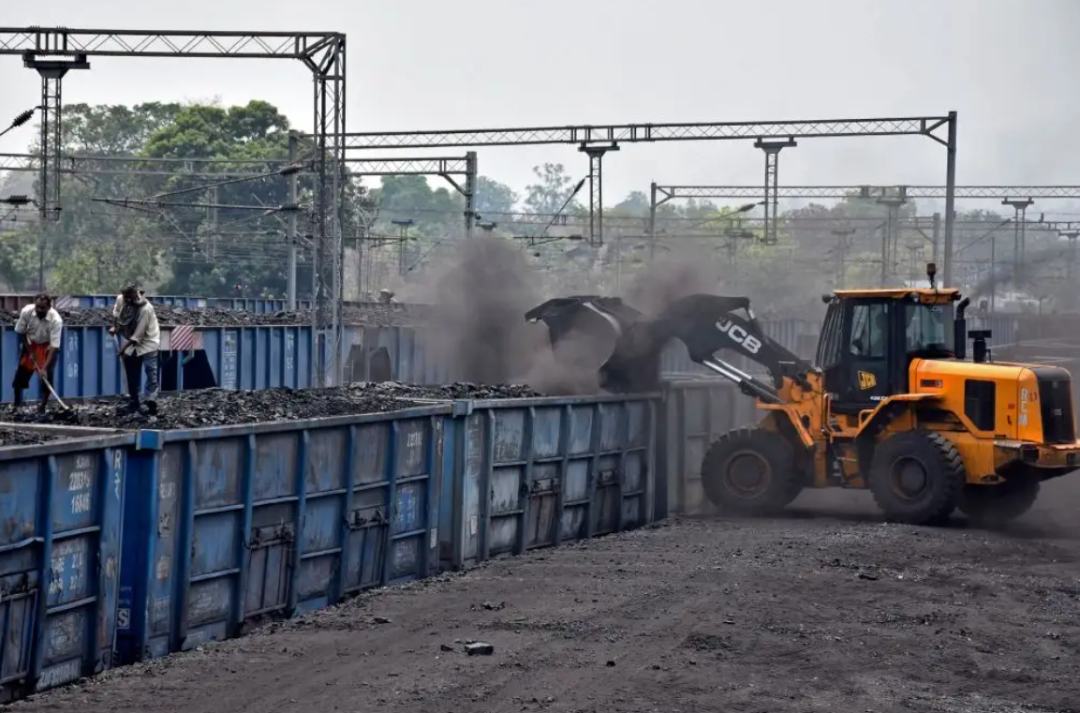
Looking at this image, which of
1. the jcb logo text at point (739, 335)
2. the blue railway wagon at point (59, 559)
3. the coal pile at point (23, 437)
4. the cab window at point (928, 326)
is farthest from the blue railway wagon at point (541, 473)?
the blue railway wagon at point (59, 559)

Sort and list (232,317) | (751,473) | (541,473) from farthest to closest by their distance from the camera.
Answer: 1. (232,317)
2. (751,473)
3. (541,473)

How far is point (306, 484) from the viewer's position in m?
12.1

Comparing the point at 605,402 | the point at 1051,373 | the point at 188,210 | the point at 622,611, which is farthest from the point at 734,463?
the point at 188,210

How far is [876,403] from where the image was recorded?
1884cm

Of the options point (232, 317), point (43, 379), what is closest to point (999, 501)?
point (43, 379)

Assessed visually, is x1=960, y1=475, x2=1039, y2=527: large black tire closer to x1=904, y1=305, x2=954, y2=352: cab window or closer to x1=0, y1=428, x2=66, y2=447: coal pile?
x1=904, y1=305, x2=954, y2=352: cab window

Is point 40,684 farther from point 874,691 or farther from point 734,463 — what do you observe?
point 734,463

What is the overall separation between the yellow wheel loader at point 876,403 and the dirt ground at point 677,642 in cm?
191

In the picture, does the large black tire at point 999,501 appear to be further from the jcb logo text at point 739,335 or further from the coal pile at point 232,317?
the coal pile at point 232,317

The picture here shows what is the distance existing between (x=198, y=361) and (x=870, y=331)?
17350 millimetres

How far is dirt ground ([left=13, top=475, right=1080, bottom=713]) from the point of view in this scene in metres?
9.30

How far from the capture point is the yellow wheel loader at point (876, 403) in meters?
18.1

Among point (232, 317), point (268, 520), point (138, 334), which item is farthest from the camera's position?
point (232, 317)

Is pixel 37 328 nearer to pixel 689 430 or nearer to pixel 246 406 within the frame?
pixel 246 406
